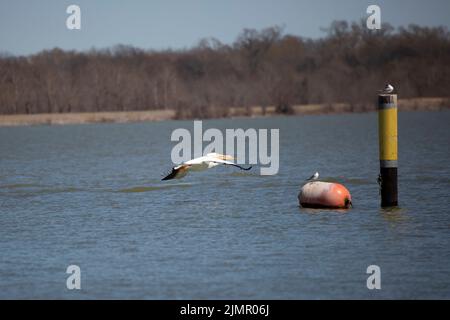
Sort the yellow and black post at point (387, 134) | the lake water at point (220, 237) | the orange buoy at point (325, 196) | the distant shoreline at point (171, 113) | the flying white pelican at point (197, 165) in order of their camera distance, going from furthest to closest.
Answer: the distant shoreline at point (171, 113) → the flying white pelican at point (197, 165) → the orange buoy at point (325, 196) → the yellow and black post at point (387, 134) → the lake water at point (220, 237)

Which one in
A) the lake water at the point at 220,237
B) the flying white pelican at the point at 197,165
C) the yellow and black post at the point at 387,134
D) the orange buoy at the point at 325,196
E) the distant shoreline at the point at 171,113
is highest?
the distant shoreline at the point at 171,113

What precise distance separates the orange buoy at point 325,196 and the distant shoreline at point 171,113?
60.2 metres

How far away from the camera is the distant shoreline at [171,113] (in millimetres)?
79188

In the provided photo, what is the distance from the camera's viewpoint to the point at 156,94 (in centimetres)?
8838

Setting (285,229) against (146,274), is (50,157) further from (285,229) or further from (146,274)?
(146,274)

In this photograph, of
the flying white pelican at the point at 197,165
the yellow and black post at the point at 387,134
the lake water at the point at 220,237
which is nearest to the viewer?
the lake water at the point at 220,237

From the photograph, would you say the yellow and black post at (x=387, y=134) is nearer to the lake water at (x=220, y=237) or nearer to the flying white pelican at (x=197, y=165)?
the lake water at (x=220, y=237)

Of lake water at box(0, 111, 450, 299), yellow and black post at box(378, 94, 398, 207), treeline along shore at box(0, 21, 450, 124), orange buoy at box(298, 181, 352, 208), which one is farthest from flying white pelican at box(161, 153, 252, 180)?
treeline along shore at box(0, 21, 450, 124)

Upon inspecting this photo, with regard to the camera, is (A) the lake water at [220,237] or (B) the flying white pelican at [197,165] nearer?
(A) the lake water at [220,237]

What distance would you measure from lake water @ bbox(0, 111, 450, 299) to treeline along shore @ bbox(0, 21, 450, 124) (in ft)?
174

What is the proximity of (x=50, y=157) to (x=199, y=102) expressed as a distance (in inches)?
1702

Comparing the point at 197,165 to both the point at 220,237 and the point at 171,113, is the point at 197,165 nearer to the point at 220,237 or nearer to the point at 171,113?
the point at 220,237

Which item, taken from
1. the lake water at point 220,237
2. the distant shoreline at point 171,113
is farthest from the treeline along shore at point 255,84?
the lake water at point 220,237

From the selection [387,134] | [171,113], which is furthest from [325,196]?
[171,113]
